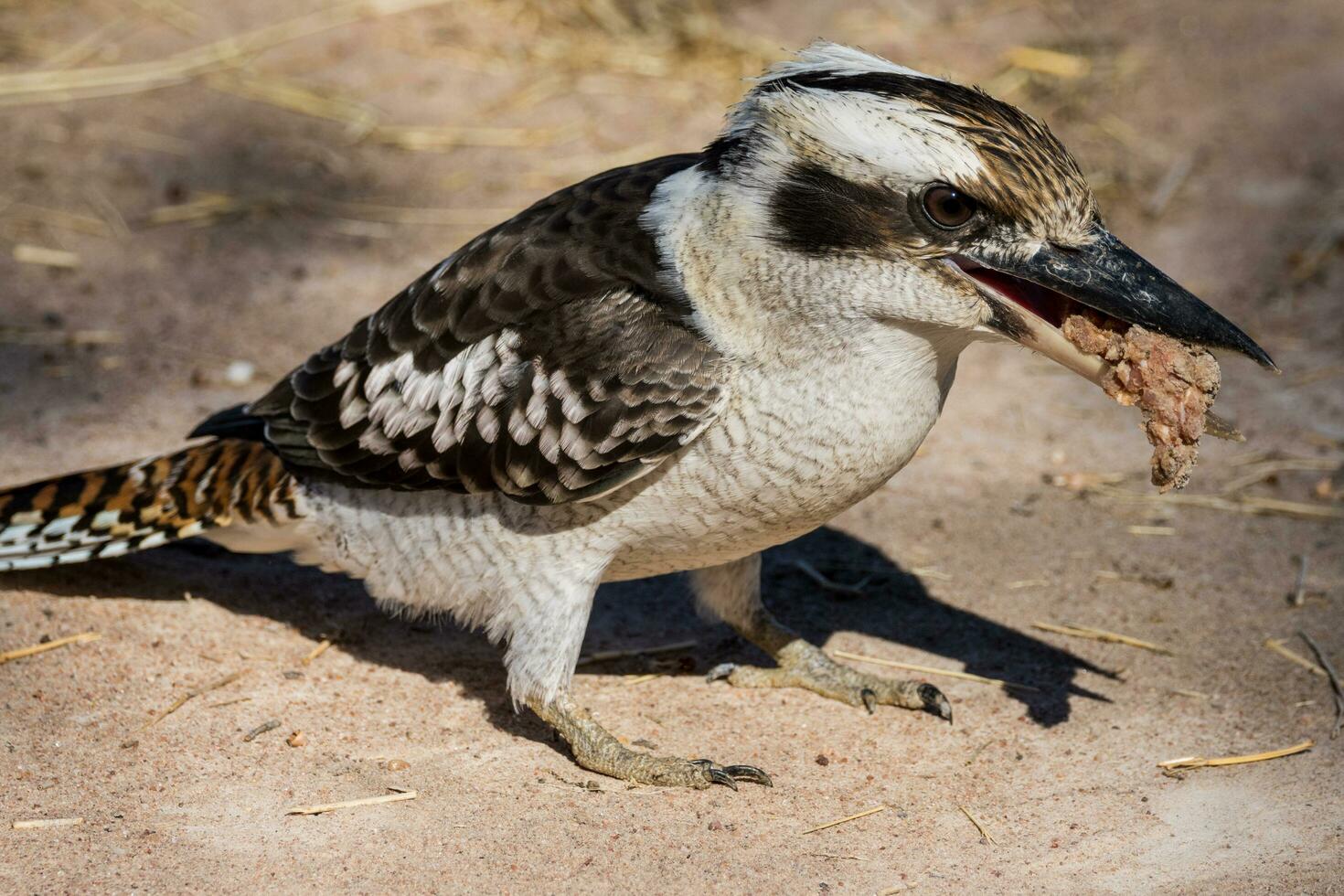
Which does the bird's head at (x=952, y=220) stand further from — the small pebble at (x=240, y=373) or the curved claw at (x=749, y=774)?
the small pebble at (x=240, y=373)

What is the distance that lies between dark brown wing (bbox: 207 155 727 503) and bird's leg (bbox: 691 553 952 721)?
3.26 ft

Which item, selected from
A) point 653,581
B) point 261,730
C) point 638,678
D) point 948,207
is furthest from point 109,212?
point 948,207

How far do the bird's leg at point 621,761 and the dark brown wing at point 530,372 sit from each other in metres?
0.67

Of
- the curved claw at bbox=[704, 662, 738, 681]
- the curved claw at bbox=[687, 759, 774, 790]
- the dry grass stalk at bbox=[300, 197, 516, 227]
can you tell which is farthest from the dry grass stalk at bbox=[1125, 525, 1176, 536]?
the dry grass stalk at bbox=[300, 197, 516, 227]

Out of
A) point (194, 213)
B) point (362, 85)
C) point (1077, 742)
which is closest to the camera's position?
point (1077, 742)

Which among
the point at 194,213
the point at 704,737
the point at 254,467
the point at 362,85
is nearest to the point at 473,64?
the point at 362,85

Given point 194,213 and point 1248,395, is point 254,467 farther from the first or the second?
point 1248,395

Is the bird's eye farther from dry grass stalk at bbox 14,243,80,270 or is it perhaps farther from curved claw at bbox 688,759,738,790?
dry grass stalk at bbox 14,243,80,270

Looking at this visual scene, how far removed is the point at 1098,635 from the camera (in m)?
4.72

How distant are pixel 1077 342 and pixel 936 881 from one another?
139cm

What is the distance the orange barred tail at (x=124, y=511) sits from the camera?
4367 millimetres

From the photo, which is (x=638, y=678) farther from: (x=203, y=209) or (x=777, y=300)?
(x=203, y=209)

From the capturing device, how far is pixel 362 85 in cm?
859

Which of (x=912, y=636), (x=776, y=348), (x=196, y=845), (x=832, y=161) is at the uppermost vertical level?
(x=832, y=161)
